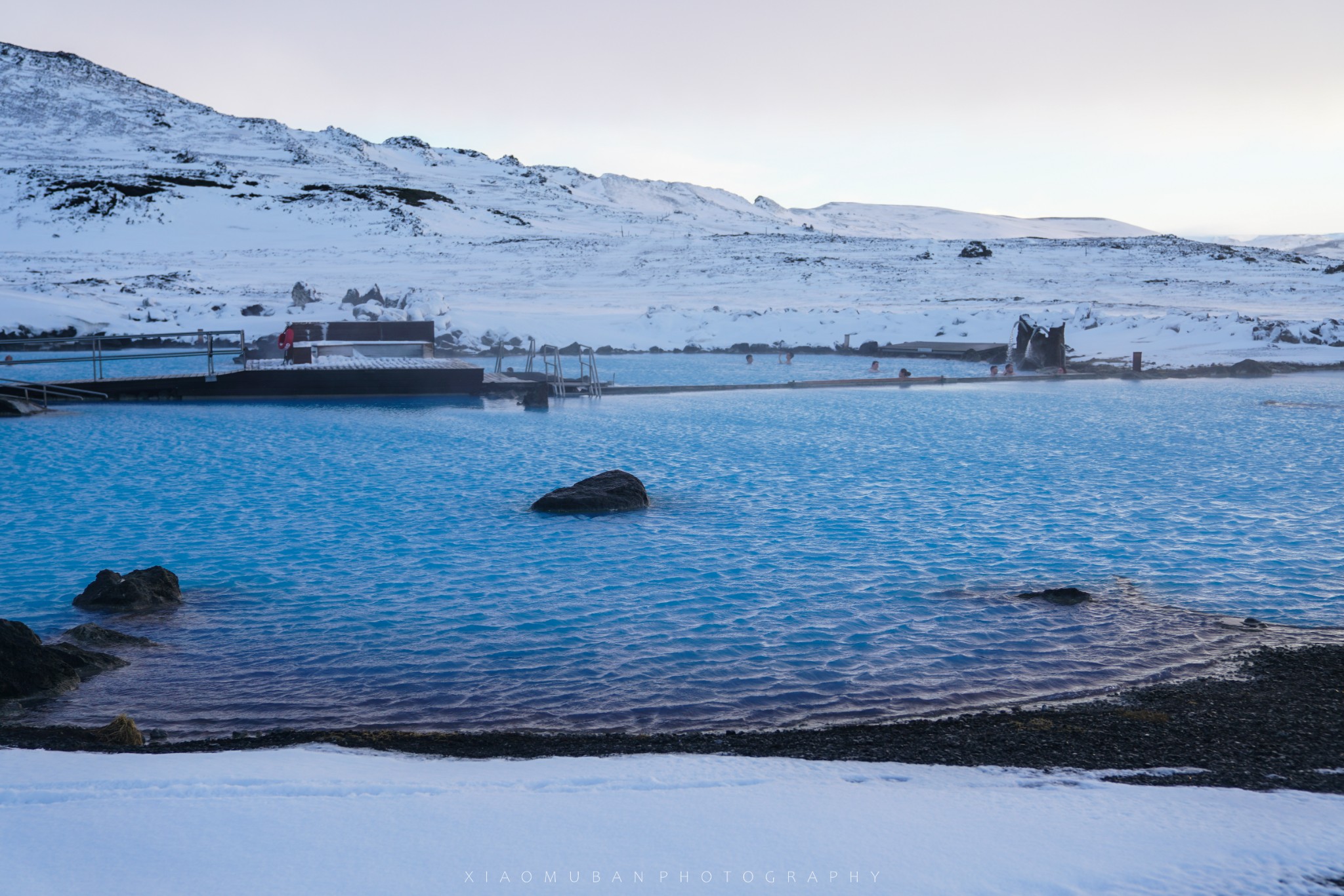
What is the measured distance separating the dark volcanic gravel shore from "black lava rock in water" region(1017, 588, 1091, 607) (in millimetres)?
2339

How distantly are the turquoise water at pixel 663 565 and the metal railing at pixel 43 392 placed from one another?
459 cm

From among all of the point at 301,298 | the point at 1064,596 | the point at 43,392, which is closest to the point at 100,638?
the point at 1064,596

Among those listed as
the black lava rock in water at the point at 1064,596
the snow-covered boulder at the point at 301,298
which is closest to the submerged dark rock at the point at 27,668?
the black lava rock in water at the point at 1064,596

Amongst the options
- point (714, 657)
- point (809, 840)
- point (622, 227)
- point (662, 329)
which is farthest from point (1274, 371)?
point (622, 227)

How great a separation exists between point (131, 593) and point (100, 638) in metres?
1.04

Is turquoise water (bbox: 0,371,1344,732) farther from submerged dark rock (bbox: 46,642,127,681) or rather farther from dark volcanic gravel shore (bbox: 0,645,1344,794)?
dark volcanic gravel shore (bbox: 0,645,1344,794)

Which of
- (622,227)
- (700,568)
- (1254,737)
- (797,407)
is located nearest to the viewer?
(1254,737)

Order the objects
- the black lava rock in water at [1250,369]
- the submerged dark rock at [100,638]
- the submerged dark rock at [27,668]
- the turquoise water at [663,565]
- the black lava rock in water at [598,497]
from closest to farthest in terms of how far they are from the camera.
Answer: the submerged dark rock at [27,668] < the turquoise water at [663,565] < the submerged dark rock at [100,638] < the black lava rock in water at [598,497] < the black lava rock in water at [1250,369]

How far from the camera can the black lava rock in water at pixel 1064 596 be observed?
877 cm

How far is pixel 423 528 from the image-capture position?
1215 centimetres

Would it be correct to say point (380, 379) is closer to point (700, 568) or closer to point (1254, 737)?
point (700, 568)

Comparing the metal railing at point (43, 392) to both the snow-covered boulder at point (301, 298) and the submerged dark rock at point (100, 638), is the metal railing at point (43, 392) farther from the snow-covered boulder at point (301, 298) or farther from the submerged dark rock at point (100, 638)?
the snow-covered boulder at point (301, 298)

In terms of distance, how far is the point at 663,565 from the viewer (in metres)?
10.3

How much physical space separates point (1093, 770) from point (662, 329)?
4759 centimetres
